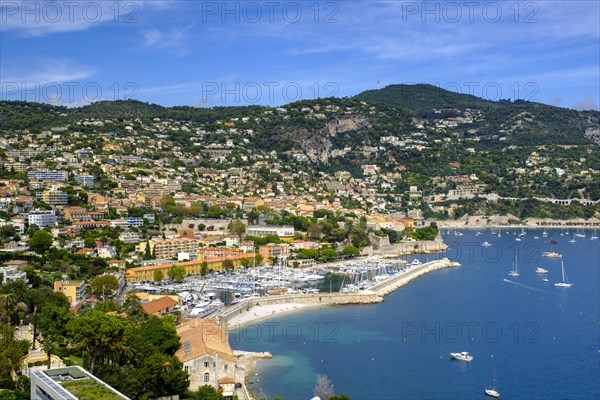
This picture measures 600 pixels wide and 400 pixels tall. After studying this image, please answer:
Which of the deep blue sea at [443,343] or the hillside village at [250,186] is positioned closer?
the deep blue sea at [443,343]

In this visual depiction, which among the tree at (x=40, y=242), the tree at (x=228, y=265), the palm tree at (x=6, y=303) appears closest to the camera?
the palm tree at (x=6, y=303)

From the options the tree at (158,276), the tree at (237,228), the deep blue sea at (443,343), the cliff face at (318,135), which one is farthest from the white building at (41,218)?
the cliff face at (318,135)

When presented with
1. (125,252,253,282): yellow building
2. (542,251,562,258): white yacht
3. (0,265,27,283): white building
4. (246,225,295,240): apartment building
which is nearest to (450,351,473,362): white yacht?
(0,265,27,283): white building

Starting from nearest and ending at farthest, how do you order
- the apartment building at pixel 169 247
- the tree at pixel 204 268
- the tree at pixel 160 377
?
1. the tree at pixel 160 377
2. the tree at pixel 204 268
3. the apartment building at pixel 169 247

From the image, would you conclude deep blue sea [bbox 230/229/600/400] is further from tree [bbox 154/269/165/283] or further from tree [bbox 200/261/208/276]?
tree [bbox 200/261/208/276]

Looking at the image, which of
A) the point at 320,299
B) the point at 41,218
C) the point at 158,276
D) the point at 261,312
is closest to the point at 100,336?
the point at 261,312

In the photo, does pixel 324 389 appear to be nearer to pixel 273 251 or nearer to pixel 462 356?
pixel 462 356

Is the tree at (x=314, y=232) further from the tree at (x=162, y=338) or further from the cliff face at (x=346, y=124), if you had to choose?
the cliff face at (x=346, y=124)
